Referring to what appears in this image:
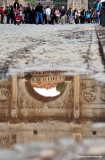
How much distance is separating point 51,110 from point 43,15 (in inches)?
1267

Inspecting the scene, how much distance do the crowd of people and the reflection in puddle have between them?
24952 millimetres

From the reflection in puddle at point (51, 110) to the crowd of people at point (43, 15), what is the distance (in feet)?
81.9

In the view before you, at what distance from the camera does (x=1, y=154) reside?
2.09m

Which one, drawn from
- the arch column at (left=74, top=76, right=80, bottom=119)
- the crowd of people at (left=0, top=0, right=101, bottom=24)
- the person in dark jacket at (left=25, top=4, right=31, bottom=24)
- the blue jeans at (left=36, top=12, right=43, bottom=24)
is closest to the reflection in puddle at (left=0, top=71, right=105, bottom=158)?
the arch column at (left=74, top=76, right=80, bottom=119)

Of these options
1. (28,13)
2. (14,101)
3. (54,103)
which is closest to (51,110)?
(54,103)

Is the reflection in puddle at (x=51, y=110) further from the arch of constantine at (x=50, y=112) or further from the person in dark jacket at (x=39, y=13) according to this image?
the person in dark jacket at (x=39, y=13)

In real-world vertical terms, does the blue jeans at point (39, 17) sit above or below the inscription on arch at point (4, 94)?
below

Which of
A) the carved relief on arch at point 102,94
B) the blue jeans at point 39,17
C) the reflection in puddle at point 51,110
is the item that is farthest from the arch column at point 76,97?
the blue jeans at point 39,17

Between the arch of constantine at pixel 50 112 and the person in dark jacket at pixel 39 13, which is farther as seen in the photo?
the person in dark jacket at pixel 39 13

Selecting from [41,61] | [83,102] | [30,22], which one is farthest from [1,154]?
[30,22]

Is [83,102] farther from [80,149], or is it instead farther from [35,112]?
[80,149]

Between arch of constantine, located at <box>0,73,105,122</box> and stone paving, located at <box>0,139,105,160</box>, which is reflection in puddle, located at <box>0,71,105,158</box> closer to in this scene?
arch of constantine, located at <box>0,73,105,122</box>

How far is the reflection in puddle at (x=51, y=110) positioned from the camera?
103 inches

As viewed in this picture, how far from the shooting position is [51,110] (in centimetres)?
336
